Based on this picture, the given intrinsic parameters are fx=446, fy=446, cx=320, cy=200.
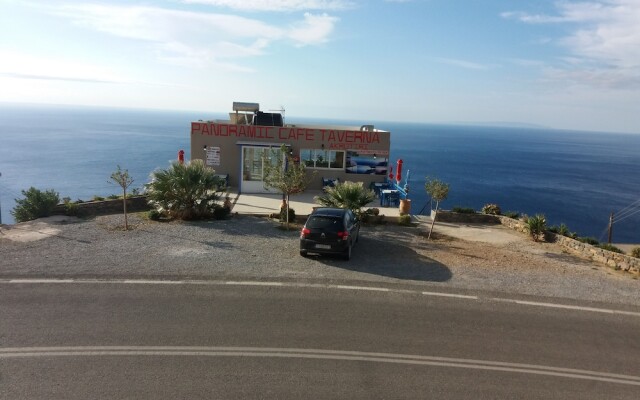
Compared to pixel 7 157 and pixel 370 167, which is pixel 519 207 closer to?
pixel 370 167

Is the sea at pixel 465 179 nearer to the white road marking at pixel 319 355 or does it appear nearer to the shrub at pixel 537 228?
the shrub at pixel 537 228

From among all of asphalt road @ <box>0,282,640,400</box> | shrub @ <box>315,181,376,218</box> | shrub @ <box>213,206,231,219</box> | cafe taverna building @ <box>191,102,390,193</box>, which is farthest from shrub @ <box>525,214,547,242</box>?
shrub @ <box>213,206,231,219</box>

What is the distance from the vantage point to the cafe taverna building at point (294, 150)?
24.8 m

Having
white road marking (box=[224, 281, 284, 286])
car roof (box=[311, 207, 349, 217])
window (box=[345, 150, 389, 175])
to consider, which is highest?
window (box=[345, 150, 389, 175])

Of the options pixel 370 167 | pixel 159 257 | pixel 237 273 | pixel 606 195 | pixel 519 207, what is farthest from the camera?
pixel 606 195

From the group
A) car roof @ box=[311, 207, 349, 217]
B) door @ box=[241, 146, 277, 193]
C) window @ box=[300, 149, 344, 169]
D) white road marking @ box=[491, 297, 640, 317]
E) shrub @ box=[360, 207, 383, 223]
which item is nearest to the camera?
white road marking @ box=[491, 297, 640, 317]

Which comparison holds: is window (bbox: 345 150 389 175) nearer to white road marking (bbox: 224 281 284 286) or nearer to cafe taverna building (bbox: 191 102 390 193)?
cafe taverna building (bbox: 191 102 390 193)

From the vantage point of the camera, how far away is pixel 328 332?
325 inches

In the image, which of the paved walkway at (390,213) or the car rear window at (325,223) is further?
the paved walkway at (390,213)

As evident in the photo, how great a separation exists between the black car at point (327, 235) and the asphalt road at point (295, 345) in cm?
250

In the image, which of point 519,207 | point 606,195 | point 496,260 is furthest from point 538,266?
point 606,195

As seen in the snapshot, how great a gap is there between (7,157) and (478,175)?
11381cm

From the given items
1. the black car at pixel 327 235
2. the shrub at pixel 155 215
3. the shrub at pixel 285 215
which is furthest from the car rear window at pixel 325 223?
the shrub at pixel 155 215

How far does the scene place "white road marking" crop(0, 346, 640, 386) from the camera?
281 inches
